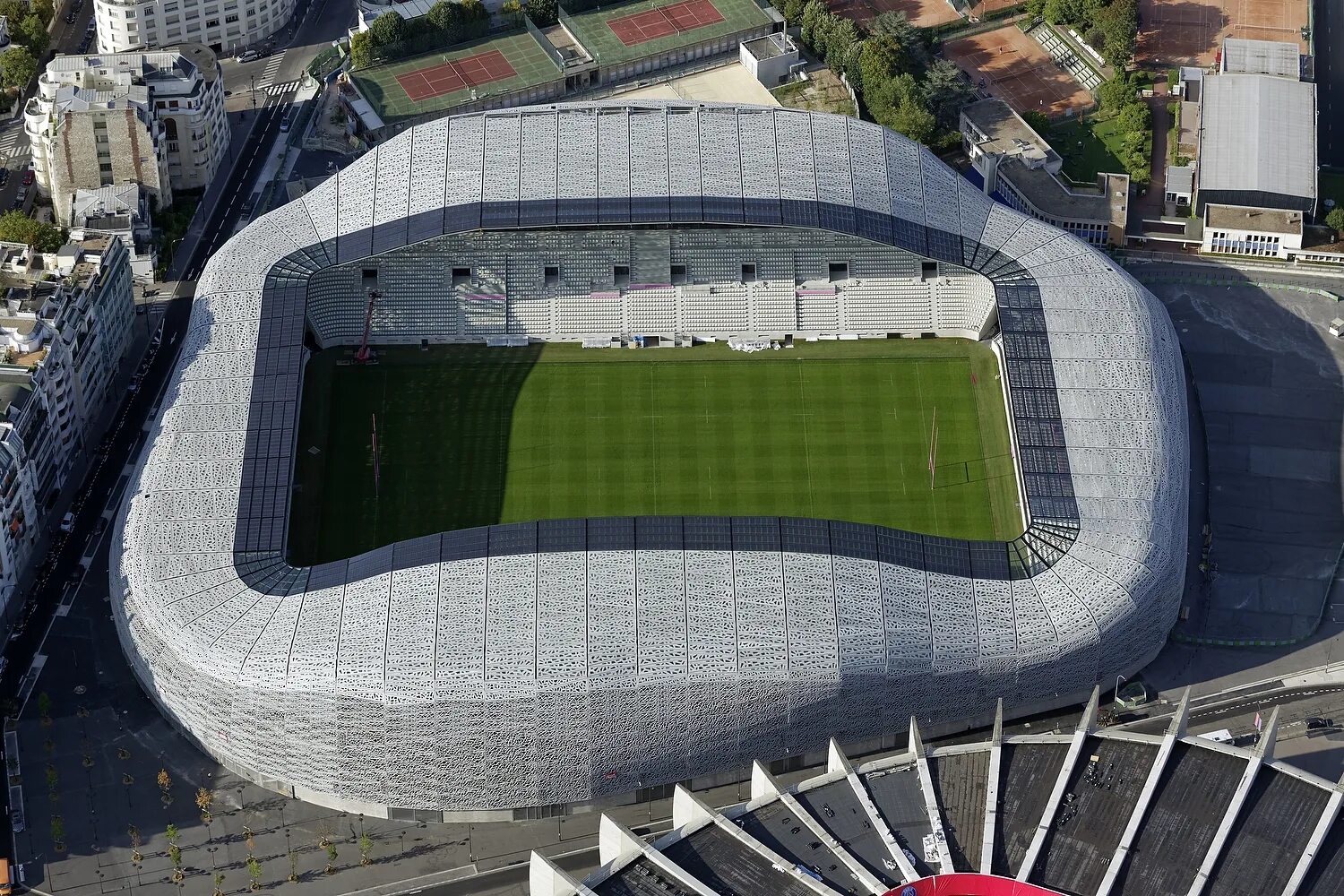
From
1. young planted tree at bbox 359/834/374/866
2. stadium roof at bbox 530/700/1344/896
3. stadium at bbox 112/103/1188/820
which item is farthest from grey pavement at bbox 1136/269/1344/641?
young planted tree at bbox 359/834/374/866

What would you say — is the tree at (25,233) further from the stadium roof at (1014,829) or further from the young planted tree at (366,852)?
the stadium roof at (1014,829)

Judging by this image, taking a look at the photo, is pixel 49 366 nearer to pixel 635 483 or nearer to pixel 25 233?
pixel 25 233

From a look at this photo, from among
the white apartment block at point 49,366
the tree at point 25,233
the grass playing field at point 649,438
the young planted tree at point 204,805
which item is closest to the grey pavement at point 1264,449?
the grass playing field at point 649,438

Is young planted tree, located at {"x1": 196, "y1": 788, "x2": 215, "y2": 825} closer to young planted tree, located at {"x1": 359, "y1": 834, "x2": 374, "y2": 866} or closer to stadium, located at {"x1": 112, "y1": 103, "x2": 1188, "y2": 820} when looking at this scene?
stadium, located at {"x1": 112, "y1": 103, "x2": 1188, "y2": 820}

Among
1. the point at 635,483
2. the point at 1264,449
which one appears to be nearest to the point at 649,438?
the point at 635,483

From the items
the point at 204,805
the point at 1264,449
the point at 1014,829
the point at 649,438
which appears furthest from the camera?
the point at 1264,449

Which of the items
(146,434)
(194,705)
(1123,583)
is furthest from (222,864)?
(1123,583)
